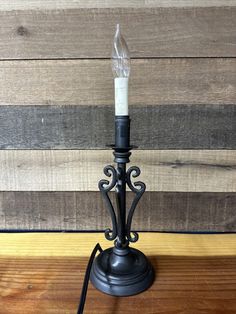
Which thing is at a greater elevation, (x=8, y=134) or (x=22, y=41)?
(x=22, y=41)

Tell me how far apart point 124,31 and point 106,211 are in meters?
0.44

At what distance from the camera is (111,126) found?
0.69m

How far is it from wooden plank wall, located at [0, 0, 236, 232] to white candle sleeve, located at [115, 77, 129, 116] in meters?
0.20

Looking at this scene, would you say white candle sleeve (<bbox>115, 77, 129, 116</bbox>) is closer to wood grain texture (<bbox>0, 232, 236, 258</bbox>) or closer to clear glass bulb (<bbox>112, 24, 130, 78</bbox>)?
clear glass bulb (<bbox>112, 24, 130, 78</bbox>)

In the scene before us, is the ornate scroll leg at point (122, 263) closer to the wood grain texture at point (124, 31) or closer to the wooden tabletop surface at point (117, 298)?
the wooden tabletop surface at point (117, 298)

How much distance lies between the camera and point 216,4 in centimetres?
64

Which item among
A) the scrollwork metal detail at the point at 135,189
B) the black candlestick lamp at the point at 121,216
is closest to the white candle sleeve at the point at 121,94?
the black candlestick lamp at the point at 121,216

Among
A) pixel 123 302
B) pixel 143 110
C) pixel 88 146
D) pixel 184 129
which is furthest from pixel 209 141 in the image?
pixel 123 302

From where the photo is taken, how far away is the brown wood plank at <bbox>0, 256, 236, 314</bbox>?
49cm

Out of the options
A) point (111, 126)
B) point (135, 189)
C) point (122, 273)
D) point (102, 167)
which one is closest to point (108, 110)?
point (111, 126)

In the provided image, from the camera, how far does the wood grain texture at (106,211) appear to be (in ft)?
2.36

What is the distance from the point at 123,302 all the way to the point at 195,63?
1.76 feet

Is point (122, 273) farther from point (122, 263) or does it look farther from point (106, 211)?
point (106, 211)

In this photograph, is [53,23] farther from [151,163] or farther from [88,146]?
[151,163]
